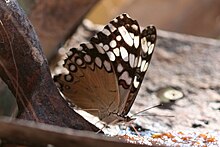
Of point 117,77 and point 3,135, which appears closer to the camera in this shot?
point 3,135

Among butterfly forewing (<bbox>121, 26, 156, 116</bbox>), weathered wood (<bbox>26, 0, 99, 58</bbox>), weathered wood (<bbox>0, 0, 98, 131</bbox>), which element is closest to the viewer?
weathered wood (<bbox>0, 0, 98, 131</bbox>)

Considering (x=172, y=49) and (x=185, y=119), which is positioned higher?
(x=172, y=49)

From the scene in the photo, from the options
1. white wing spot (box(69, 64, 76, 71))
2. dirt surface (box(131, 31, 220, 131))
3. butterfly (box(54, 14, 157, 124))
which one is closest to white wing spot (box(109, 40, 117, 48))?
butterfly (box(54, 14, 157, 124))

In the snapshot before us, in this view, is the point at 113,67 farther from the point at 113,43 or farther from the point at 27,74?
the point at 27,74

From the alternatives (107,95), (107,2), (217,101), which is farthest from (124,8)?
(107,95)

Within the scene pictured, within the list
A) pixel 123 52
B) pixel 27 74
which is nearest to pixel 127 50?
pixel 123 52

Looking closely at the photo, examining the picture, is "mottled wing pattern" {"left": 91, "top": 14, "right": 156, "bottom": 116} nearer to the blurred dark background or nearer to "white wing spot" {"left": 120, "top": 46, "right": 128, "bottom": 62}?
"white wing spot" {"left": 120, "top": 46, "right": 128, "bottom": 62}

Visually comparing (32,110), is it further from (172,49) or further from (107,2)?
(107,2)

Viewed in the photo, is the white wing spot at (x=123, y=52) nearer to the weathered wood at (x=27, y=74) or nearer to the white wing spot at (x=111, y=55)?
the white wing spot at (x=111, y=55)
